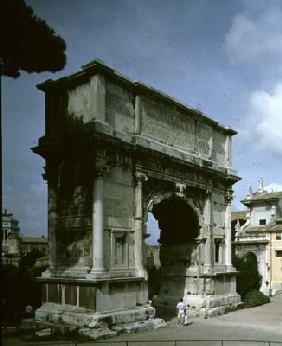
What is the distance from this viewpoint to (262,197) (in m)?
43.3

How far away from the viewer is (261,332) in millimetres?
18500

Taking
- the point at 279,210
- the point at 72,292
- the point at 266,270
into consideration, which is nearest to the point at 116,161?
the point at 72,292

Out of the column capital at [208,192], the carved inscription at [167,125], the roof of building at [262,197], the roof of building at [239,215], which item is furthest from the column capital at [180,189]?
the roof of building at [239,215]

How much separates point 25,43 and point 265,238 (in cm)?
3054

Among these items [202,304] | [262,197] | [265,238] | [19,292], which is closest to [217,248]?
[202,304]

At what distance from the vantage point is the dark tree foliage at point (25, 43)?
39.3ft

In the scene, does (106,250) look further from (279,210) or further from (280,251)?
(279,210)

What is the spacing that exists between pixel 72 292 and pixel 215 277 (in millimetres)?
9041

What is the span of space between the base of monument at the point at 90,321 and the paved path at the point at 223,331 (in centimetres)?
39

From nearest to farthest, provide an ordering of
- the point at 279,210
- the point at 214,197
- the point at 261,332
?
the point at 261,332 < the point at 214,197 < the point at 279,210

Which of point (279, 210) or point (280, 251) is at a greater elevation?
point (279, 210)

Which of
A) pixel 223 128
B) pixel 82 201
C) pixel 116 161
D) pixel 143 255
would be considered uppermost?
pixel 223 128

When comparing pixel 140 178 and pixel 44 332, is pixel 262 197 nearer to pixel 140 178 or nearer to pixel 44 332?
pixel 140 178

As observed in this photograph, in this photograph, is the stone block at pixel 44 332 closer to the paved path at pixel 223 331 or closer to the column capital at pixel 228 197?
the paved path at pixel 223 331
